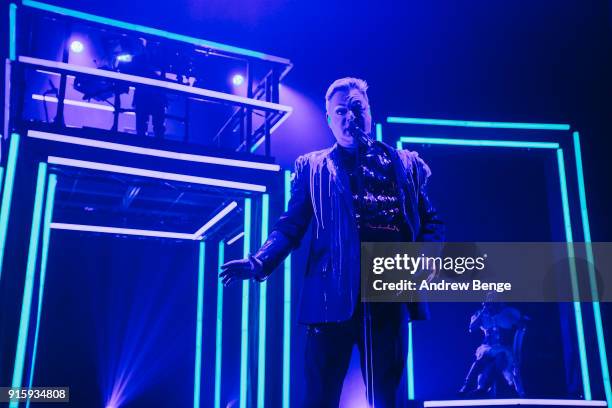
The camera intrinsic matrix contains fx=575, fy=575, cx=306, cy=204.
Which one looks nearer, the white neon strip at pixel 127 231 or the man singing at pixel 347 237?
the man singing at pixel 347 237

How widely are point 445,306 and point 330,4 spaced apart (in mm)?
1918

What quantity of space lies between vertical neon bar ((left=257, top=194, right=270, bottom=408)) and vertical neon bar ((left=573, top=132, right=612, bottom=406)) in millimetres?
1743

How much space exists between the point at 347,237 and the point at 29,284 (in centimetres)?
141

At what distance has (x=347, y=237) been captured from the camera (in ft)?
5.04

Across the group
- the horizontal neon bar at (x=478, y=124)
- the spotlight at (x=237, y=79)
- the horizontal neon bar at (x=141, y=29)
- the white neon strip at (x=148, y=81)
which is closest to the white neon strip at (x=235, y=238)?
the white neon strip at (x=148, y=81)

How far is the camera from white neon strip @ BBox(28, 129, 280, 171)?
241cm

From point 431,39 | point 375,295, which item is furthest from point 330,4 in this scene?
point 375,295

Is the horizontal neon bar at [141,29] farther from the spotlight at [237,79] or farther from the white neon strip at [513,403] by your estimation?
the white neon strip at [513,403]

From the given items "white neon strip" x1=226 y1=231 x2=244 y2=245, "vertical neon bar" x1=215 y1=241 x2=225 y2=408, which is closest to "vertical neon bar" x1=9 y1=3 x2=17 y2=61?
"white neon strip" x1=226 y1=231 x2=244 y2=245

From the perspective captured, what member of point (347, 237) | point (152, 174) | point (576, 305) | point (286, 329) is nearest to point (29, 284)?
point (152, 174)

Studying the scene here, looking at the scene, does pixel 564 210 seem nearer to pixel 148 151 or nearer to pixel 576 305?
pixel 576 305

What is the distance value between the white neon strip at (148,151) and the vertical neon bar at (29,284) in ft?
0.42

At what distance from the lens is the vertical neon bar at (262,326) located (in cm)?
253

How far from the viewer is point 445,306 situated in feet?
10.9
